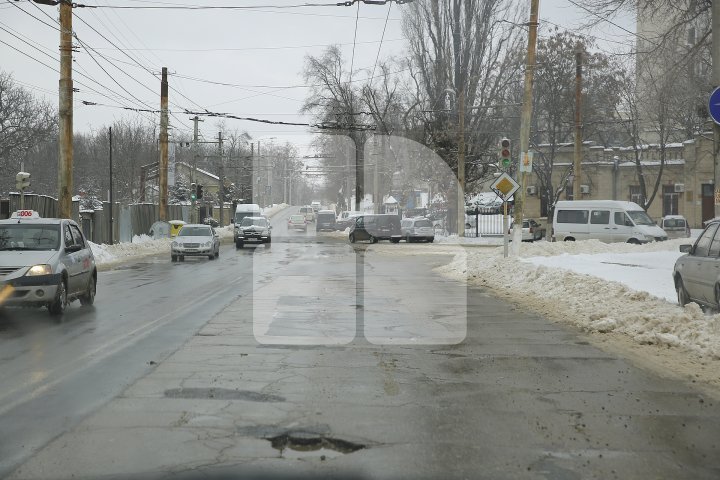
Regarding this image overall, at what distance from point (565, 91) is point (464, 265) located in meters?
26.8

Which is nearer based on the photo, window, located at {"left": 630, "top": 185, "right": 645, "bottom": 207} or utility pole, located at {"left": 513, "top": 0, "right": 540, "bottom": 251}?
utility pole, located at {"left": 513, "top": 0, "right": 540, "bottom": 251}

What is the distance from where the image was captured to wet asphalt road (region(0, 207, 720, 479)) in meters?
5.26

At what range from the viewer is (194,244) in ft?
107

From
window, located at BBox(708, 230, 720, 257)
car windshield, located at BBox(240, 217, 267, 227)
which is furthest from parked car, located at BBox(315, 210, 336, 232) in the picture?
window, located at BBox(708, 230, 720, 257)

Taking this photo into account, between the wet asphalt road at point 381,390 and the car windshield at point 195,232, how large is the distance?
18.9 meters

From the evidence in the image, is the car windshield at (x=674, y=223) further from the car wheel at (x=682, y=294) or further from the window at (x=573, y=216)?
the car wheel at (x=682, y=294)

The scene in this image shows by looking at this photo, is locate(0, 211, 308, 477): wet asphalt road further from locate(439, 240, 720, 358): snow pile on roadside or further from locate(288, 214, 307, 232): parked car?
locate(288, 214, 307, 232): parked car

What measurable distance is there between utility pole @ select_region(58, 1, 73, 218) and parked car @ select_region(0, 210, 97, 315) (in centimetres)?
1186

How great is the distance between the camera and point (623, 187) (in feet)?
185

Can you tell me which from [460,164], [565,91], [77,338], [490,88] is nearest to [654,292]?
[77,338]

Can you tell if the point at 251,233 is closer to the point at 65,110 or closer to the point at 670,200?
the point at 65,110

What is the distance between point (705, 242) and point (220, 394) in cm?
876

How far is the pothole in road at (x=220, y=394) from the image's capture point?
7.02 meters

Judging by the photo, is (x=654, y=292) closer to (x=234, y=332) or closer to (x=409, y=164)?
(x=234, y=332)
